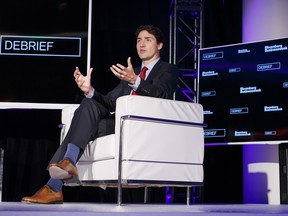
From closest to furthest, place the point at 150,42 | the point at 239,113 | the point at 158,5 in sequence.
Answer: the point at 150,42, the point at 239,113, the point at 158,5

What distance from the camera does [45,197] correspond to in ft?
11.8

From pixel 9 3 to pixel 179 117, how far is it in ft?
8.68

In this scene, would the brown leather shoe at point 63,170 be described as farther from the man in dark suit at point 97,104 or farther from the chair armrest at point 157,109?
the chair armrest at point 157,109

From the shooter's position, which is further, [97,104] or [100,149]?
[97,104]

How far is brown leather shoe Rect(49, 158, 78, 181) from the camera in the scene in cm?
349

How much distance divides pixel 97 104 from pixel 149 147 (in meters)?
0.59

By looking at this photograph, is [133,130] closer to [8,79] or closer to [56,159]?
[56,159]

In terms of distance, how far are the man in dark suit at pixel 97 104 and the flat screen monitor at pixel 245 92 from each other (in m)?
1.14

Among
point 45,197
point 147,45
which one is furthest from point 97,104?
point 45,197

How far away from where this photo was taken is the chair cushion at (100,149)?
12.3 ft

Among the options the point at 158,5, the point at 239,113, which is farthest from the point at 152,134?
the point at 158,5

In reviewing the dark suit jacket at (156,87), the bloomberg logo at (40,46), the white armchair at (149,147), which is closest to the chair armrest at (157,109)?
the white armchair at (149,147)

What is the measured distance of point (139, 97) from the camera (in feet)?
12.1

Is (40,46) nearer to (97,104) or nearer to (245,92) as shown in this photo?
(97,104)
